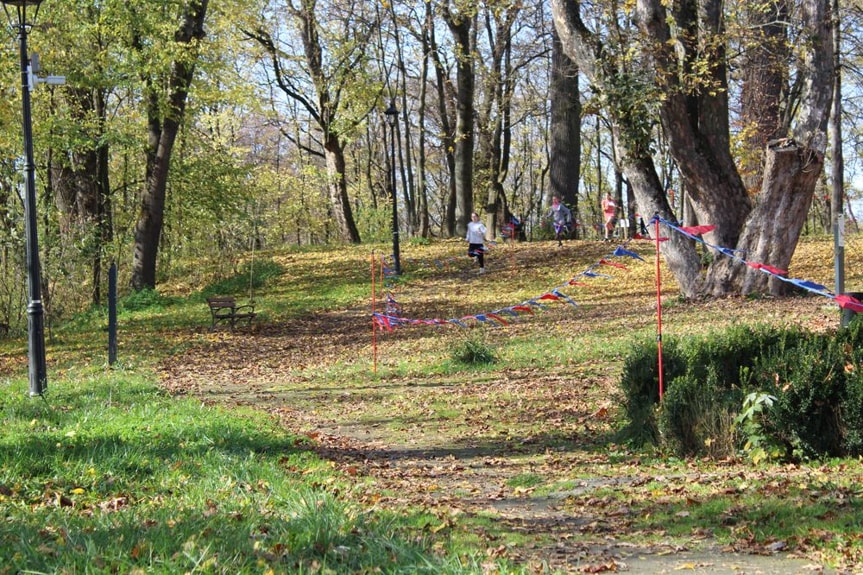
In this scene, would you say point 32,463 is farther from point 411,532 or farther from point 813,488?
point 813,488

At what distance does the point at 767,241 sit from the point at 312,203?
38859 mm

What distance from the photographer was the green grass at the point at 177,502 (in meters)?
4.46

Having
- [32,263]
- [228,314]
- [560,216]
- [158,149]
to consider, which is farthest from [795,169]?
[158,149]

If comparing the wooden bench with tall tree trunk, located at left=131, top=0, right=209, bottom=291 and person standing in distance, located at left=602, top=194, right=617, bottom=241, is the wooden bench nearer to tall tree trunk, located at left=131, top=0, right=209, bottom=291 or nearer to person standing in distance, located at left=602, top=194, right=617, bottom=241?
tall tree trunk, located at left=131, top=0, right=209, bottom=291

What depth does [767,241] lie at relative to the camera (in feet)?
54.5

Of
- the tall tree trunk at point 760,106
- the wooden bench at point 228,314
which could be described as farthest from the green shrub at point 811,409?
the wooden bench at point 228,314

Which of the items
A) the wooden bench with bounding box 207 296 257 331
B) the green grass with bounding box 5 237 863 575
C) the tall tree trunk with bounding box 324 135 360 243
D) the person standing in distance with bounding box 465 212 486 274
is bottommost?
the green grass with bounding box 5 237 863 575

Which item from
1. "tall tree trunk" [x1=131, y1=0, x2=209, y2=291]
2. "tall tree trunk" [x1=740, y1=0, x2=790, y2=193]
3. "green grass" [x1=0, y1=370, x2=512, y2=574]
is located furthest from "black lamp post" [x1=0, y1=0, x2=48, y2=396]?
"tall tree trunk" [x1=740, y1=0, x2=790, y2=193]

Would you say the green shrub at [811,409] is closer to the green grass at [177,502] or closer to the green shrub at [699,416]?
the green shrub at [699,416]

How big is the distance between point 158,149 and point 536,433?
17.3 metres

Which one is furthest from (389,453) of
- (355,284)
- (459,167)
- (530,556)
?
(459,167)

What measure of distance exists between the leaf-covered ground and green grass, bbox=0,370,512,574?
0.59 m

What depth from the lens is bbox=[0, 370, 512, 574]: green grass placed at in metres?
4.46

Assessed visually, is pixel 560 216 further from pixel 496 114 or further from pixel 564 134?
pixel 496 114
